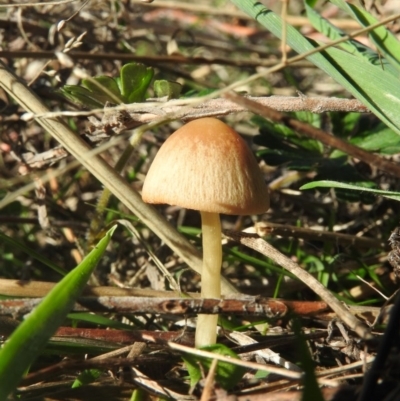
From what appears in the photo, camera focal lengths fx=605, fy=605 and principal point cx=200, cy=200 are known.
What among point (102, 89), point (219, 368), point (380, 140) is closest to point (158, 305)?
point (219, 368)

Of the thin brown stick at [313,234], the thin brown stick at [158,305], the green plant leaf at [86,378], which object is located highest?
the thin brown stick at [313,234]

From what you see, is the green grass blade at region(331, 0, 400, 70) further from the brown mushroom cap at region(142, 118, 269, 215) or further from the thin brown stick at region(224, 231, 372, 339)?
the thin brown stick at region(224, 231, 372, 339)

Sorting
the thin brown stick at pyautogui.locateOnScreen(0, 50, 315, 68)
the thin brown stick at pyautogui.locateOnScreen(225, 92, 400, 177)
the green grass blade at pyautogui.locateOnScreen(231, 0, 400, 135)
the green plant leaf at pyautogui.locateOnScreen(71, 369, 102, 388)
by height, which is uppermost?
the thin brown stick at pyautogui.locateOnScreen(0, 50, 315, 68)

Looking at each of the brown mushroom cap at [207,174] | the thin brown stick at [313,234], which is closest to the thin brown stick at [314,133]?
the brown mushroom cap at [207,174]

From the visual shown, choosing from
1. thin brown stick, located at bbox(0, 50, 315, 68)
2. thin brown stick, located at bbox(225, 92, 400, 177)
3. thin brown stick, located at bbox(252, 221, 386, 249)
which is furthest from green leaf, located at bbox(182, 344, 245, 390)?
thin brown stick, located at bbox(0, 50, 315, 68)

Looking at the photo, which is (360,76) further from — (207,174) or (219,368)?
(219,368)

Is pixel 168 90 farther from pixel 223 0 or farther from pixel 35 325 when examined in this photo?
pixel 223 0

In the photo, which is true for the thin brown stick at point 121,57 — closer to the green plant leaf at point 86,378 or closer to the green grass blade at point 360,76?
the green grass blade at point 360,76
